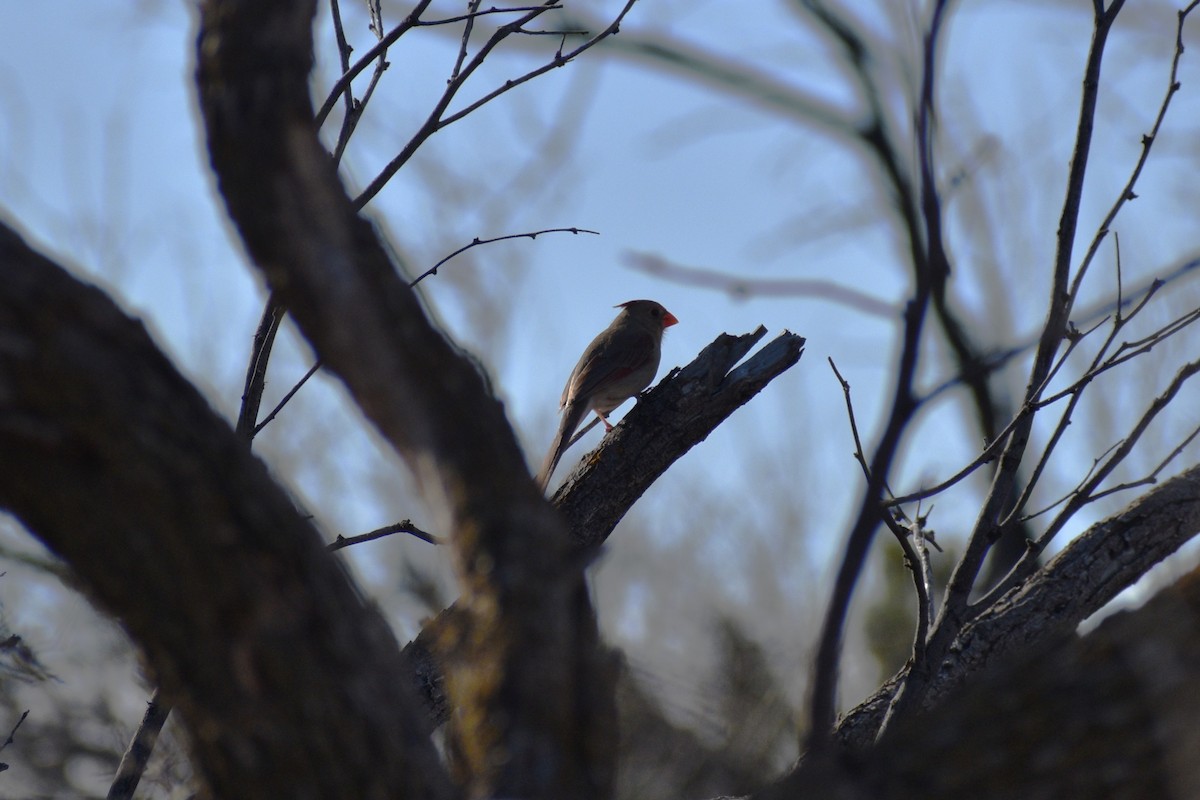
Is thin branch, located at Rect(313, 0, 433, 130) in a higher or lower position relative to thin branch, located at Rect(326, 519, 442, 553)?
higher

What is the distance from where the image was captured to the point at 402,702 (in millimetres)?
2000

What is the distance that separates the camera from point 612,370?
24.3 feet

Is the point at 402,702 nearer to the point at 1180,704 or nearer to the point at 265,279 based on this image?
the point at 265,279

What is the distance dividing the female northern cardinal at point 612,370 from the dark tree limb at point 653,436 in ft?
7.36

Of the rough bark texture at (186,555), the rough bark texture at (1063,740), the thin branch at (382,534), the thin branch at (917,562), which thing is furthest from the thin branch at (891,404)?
the thin branch at (382,534)

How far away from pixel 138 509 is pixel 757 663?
34.3 feet

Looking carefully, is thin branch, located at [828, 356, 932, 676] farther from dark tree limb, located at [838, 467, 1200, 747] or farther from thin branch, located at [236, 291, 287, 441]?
thin branch, located at [236, 291, 287, 441]

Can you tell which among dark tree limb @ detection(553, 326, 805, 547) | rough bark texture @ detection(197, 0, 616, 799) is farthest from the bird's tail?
rough bark texture @ detection(197, 0, 616, 799)

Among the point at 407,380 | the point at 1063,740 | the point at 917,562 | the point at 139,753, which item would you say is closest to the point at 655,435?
the point at 917,562

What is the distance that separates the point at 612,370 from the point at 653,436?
3062mm

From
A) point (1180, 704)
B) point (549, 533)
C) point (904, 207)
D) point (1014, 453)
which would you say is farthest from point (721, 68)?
point (1014, 453)

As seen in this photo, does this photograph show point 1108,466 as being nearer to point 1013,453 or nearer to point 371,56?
point 1013,453

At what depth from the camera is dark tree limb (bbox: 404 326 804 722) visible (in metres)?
4.34

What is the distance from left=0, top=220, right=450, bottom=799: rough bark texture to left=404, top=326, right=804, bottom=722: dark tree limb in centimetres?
241
